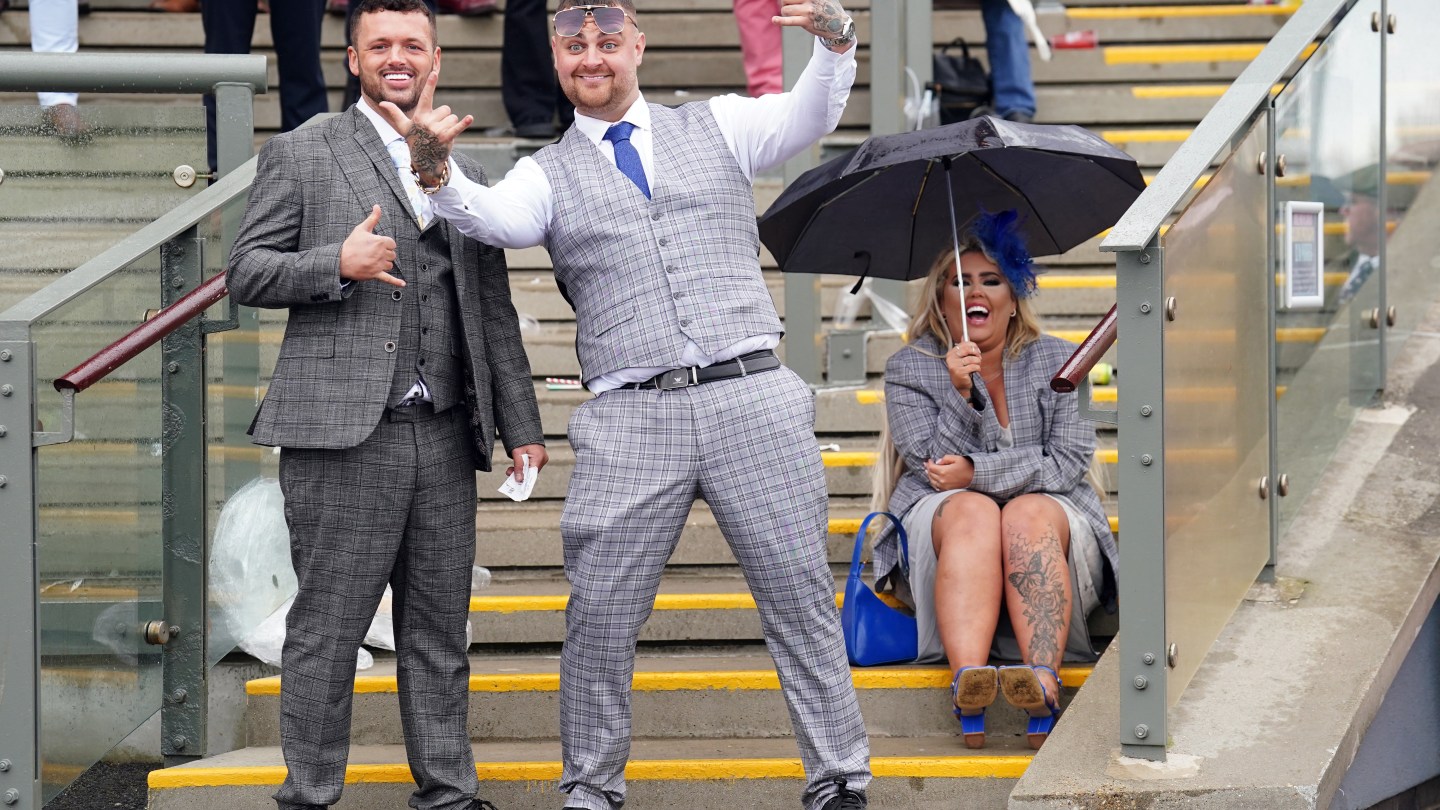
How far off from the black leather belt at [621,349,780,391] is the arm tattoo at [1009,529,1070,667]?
85 centimetres

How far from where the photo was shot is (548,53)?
7.02 metres

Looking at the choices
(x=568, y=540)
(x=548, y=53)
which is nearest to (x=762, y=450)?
(x=568, y=540)

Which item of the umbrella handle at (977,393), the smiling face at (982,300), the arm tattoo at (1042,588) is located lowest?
the arm tattoo at (1042,588)

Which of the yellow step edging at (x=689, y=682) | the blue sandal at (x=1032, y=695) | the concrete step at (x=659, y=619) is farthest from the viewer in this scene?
the concrete step at (x=659, y=619)

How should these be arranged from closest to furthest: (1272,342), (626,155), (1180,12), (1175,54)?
1. (626,155)
2. (1272,342)
3. (1175,54)
4. (1180,12)

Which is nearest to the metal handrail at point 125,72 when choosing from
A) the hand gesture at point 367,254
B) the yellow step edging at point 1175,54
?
the hand gesture at point 367,254

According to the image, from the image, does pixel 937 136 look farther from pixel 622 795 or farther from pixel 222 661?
pixel 222 661

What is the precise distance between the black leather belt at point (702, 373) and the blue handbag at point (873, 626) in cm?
83

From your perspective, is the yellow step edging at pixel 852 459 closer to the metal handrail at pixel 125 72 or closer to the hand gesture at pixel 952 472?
the hand gesture at pixel 952 472

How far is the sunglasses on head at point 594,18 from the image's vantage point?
3.57m

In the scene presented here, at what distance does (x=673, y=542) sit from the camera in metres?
3.61

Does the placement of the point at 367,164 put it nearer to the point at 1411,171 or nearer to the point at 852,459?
the point at 852,459

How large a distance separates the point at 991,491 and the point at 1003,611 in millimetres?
292

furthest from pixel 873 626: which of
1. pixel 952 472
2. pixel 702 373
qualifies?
pixel 702 373
